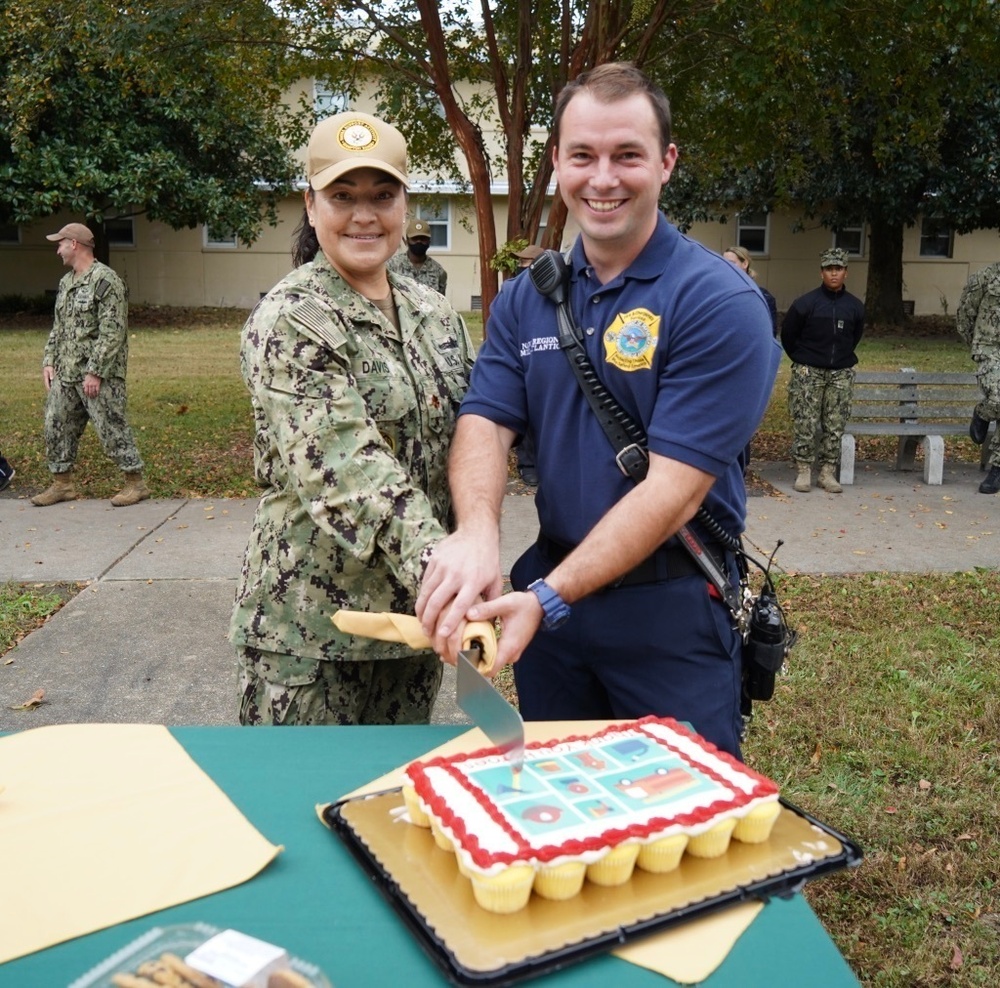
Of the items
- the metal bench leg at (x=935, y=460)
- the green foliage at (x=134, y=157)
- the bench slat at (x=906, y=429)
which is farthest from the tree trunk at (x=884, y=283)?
the metal bench leg at (x=935, y=460)

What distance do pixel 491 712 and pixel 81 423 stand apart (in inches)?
292

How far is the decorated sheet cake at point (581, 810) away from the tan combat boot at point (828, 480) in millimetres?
7492

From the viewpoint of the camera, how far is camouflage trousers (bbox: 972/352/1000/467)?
8.91m

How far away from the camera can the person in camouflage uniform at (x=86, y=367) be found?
8094 millimetres

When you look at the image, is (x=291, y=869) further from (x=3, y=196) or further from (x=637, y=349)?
(x=3, y=196)

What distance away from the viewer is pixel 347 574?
232 cm

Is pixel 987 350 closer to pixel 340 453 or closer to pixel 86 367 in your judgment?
pixel 86 367

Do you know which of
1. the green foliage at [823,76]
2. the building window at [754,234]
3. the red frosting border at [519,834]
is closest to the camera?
the red frosting border at [519,834]

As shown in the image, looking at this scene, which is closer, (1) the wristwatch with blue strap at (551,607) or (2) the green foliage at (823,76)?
(1) the wristwatch with blue strap at (551,607)

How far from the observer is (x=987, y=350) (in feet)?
29.8

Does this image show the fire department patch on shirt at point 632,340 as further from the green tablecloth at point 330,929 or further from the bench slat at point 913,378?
the bench slat at point 913,378

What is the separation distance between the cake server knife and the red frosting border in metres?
0.06

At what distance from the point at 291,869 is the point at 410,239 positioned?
865 centimetres

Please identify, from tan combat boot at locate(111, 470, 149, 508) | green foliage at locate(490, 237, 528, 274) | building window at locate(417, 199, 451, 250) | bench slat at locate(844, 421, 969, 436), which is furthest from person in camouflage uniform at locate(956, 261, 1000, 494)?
building window at locate(417, 199, 451, 250)
